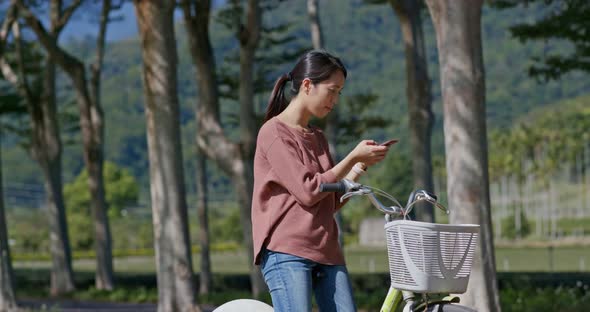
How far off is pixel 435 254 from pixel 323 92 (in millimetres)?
850

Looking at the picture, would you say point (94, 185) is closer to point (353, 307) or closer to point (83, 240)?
point (353, 307)

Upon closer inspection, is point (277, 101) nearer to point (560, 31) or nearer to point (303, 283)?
point (303, 283)

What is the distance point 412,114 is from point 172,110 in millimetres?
4726

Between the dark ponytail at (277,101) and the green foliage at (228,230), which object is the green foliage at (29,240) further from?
the dark ponytail at (277,101)

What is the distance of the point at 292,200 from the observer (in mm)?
4285

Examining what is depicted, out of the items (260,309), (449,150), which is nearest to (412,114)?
(449,150)

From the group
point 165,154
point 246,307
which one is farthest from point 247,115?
point 246,307

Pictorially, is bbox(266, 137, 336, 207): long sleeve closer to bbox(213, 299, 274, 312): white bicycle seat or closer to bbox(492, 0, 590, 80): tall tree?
bbox(213, 299, 274, 312): white bicycle seat

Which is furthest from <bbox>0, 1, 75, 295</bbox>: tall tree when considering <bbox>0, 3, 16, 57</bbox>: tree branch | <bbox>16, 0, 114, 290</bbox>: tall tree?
<bbox>0, 3, 16, 57</bbox>: tree branch

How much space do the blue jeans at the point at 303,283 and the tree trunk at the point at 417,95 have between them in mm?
13014

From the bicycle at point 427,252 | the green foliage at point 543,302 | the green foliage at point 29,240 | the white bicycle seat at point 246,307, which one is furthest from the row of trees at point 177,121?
the green foliage at point 29,240

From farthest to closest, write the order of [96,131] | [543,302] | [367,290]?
1. [96,131]
2. [367,290]
3. [543,302]

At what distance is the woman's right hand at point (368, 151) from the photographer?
13.4 feet

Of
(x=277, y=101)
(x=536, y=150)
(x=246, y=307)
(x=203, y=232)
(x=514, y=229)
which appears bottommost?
(x=514, y=229)
